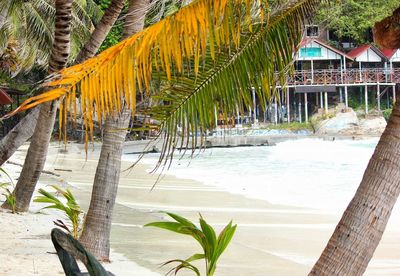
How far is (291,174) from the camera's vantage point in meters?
26.2

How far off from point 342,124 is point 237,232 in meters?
42.1

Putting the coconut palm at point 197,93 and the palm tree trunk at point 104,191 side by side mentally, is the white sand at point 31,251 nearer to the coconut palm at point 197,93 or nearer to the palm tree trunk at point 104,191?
the palm tree trunk at point 104,191

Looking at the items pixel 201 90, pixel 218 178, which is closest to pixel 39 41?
pixel 218 178

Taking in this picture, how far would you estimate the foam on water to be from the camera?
1862 centimetres

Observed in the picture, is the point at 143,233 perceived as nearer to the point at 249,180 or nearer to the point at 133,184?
the point at 133,184

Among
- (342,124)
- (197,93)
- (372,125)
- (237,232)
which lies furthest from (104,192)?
(372,125)

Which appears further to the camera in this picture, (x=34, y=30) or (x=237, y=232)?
(x=34, y=30)

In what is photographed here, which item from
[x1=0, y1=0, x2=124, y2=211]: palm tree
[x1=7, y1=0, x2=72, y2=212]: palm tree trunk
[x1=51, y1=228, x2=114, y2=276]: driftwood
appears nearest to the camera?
[x1=51, y1=228, x2=114, y2=276]: driftwood

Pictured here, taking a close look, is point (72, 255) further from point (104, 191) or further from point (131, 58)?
point (104, 191)

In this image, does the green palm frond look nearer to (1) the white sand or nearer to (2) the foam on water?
(1) the white sand

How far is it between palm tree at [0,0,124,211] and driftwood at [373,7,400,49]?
4091mm

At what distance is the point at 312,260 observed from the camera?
32.5 feet

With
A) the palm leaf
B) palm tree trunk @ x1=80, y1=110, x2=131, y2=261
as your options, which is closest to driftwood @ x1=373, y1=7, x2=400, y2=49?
the palm leaf

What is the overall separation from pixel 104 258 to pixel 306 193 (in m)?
12.4
